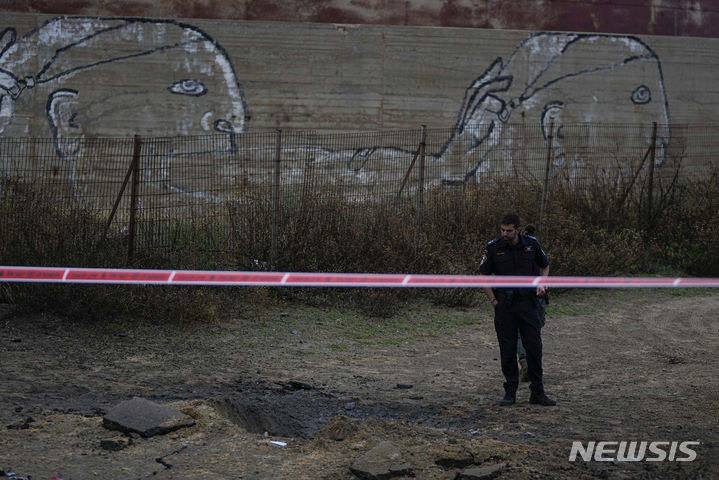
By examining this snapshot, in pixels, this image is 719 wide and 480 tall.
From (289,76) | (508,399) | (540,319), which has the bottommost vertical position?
(508,399)

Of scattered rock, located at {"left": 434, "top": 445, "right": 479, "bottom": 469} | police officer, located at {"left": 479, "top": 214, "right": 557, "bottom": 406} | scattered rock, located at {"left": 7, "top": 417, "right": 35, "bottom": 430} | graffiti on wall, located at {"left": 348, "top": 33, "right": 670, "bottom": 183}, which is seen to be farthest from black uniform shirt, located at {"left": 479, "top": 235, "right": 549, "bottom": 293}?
graffiti on wall, located at {"left": 348, "top": 33, "right": 670, "bottom": 183}

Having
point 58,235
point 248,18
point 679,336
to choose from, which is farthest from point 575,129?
point 58,235

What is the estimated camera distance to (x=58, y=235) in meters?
9.69

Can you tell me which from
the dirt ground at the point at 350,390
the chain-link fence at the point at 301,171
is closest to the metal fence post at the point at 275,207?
the chain-link fence at the point at 301,171

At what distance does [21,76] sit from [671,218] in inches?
A: 509

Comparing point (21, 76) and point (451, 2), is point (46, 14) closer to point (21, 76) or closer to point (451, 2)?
point (21, 76)

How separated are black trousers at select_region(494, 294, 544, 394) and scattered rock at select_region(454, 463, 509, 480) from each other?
2173 millimetres

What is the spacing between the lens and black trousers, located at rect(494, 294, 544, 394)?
23.5 feet

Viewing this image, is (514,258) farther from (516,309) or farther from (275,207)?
(275,207)

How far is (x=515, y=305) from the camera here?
23.5 ft

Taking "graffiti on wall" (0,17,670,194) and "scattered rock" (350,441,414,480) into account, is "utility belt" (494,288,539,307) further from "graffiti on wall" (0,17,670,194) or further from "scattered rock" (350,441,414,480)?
"graffiti on wall" (0,17,670,194)

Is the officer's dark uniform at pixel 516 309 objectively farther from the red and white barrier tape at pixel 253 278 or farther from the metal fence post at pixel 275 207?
the metal fence post at pixel 275 207

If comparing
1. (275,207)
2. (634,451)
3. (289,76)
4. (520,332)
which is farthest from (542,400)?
(289,76)

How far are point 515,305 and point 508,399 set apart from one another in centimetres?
84
